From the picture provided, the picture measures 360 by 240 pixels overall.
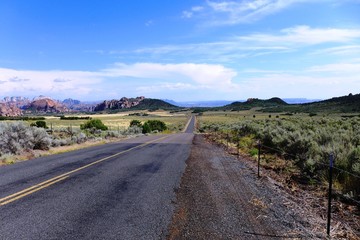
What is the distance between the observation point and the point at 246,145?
75.2ft

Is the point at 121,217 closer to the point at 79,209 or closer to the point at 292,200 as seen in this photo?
the point at 79,209

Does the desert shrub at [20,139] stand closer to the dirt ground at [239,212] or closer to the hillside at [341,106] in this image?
the dirt ground at [239,212]

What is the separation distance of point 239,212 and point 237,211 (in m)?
0.08

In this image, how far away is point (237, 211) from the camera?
718 centimetres

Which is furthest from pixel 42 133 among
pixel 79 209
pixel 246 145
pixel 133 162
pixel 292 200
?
pixel 292 200

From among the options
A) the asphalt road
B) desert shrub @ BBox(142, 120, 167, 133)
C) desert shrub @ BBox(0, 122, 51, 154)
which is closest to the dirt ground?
the asphalt road

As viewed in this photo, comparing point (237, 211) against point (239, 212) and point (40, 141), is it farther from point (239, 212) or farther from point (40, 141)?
point (40, 141)

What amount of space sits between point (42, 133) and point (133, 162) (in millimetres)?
9612

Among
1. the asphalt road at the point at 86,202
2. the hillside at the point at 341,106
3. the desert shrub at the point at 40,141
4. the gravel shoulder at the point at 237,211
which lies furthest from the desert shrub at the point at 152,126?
the hillside at the point at 341,106

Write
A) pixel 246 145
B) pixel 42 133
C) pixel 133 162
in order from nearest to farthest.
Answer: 1. pixel 133 162
2. pixel 42 133
3. pixel 246 145

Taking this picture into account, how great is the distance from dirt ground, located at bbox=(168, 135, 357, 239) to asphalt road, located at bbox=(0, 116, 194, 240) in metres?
0.43

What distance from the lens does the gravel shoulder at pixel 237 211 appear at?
5902 millimetres

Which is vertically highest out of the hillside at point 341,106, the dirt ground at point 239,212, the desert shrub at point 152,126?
the hillside at point 341,106

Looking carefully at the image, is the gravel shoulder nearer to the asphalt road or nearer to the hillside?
A: the asphalt road
